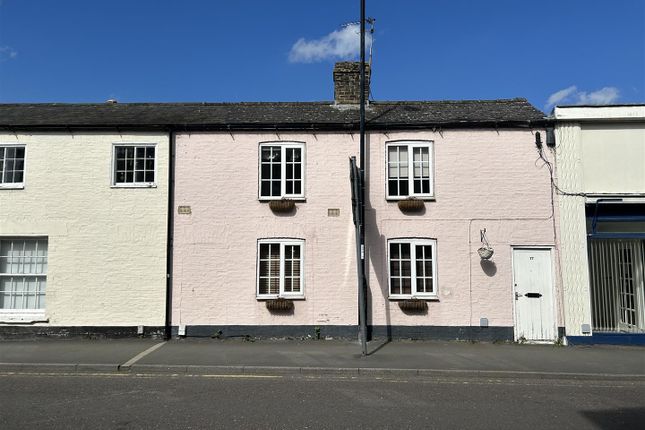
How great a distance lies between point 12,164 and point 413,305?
10709 mm

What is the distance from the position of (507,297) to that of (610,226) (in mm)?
3129

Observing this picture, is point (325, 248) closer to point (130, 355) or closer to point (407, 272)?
point (407, 272)

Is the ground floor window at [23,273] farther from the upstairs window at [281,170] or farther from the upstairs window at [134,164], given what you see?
the upstairs window at [281,170]

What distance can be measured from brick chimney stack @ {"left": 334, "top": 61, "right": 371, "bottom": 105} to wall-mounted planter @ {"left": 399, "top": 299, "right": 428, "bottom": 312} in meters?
5.81

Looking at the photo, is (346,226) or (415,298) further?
(346,226)

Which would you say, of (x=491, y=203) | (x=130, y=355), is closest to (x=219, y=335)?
(x=130, y=355)

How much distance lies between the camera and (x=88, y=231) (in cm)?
1205

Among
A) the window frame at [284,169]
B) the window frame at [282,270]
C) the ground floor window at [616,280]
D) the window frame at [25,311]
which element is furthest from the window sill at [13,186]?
the ground floor window at [616,280]

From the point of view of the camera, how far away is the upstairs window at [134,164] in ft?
40.4

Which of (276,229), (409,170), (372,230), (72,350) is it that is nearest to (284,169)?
(276,229)

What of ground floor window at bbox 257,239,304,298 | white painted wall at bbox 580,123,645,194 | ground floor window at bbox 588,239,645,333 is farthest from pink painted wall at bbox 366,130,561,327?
ground floor window at bbox 257,239,304,298

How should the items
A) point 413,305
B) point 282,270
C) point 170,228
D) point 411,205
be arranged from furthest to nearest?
1. point 170,228
2. point 282,270
3. point 411,205
4. point 413,305

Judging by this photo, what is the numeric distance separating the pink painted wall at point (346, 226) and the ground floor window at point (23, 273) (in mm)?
3463

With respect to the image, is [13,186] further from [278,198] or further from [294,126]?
[294,126]
